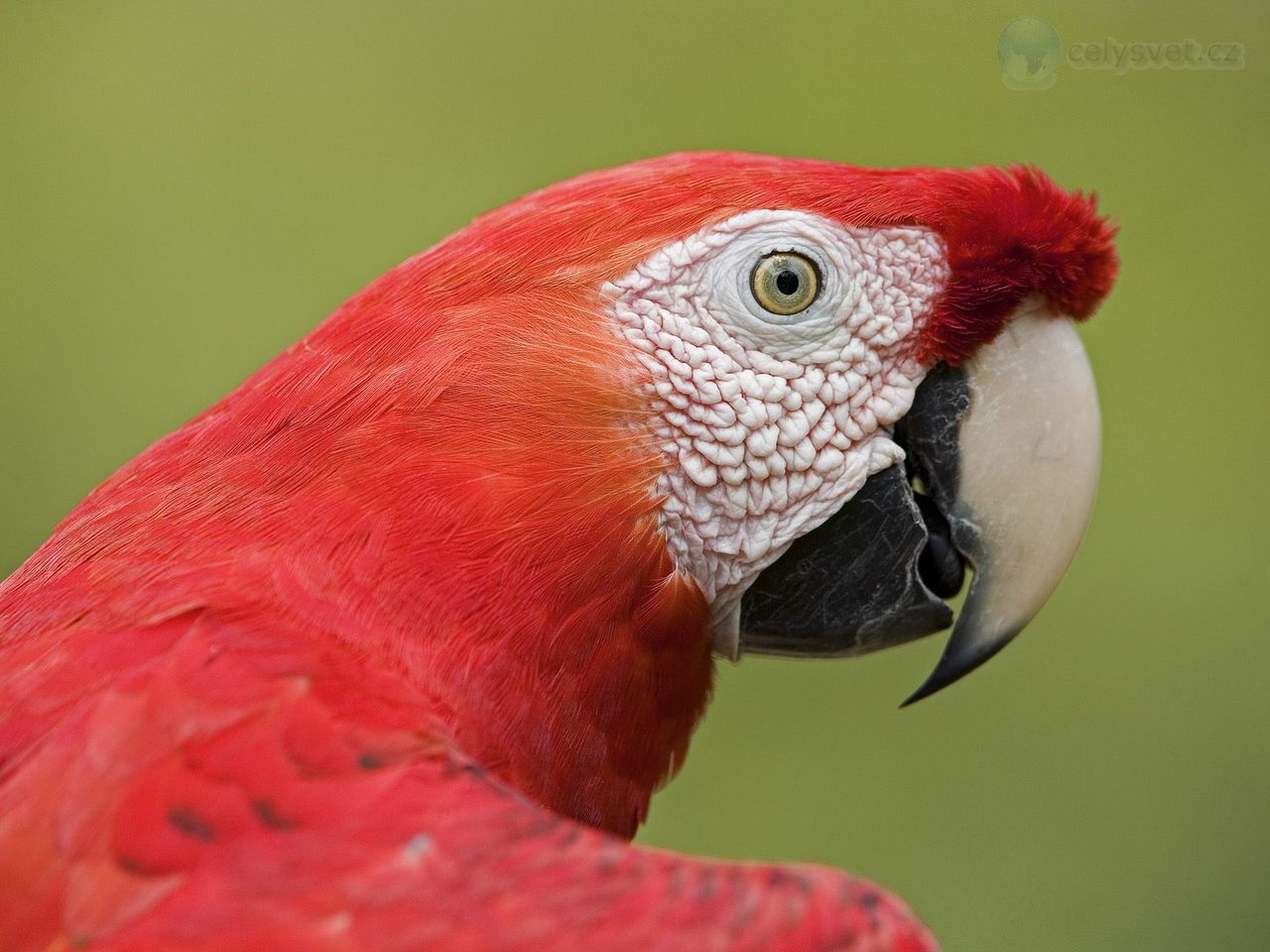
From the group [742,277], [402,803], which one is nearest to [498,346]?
[742,277]

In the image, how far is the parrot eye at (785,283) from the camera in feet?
3.28

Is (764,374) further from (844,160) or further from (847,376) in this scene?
(844,160)

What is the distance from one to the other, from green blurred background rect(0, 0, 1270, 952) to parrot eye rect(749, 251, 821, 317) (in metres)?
1.75

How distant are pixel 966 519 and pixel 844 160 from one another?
1843 mm

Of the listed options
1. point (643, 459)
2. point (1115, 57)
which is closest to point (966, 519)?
point (643, 459)

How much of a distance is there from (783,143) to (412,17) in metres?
0.88

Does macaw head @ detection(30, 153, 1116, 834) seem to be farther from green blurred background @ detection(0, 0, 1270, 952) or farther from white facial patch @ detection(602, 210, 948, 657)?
green blurred background @ detection(0, 0, 1270, 952)

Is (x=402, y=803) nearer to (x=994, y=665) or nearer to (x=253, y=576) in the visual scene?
(x=253, y=576)

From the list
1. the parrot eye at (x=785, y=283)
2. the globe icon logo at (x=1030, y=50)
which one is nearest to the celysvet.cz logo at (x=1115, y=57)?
the globe icon logo at (x=1030, y=50)

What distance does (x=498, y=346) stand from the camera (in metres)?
0.94

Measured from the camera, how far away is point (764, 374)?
1.00 metres

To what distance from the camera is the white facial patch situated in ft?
3.20

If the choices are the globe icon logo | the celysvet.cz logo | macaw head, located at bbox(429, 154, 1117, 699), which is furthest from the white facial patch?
the celysvet.cz logo

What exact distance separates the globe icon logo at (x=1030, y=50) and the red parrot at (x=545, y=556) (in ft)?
4.73
